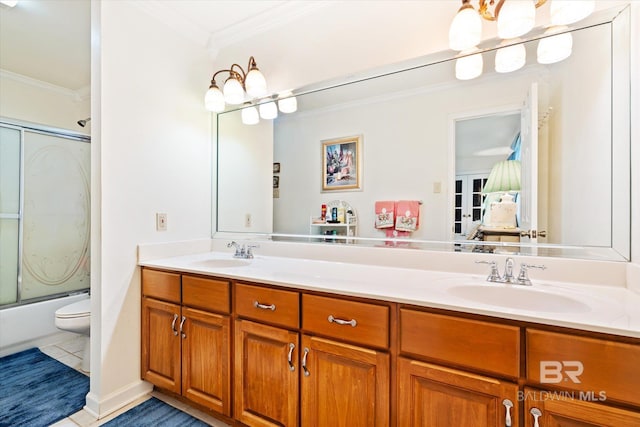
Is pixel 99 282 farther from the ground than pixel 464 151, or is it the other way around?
pixel 464 151

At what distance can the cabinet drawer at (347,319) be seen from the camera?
1.07 m

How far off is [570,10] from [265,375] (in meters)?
1.99

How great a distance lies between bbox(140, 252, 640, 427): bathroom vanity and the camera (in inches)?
32.1

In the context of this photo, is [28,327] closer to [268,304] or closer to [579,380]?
[268,304]

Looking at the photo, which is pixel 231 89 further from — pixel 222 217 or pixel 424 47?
pixel 424 47

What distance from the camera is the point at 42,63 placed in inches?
99.7

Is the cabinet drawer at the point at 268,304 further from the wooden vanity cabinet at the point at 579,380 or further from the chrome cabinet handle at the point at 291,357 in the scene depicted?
the wooden vanity cabinet at the point at 579,380

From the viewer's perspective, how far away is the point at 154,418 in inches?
63.1

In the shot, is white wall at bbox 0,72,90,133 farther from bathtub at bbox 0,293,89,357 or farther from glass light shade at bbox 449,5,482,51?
glass light shade at bbox 449,5,482,51

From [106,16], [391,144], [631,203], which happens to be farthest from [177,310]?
[631,203]

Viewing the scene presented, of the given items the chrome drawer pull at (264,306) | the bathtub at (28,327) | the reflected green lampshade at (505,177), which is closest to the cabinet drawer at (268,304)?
the chrome drawer pull at (264,306)

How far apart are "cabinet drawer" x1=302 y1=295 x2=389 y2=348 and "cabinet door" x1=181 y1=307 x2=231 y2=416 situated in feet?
1.61

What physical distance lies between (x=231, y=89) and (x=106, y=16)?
723 millimetres

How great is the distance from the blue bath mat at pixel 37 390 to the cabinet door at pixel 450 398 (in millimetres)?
1833
